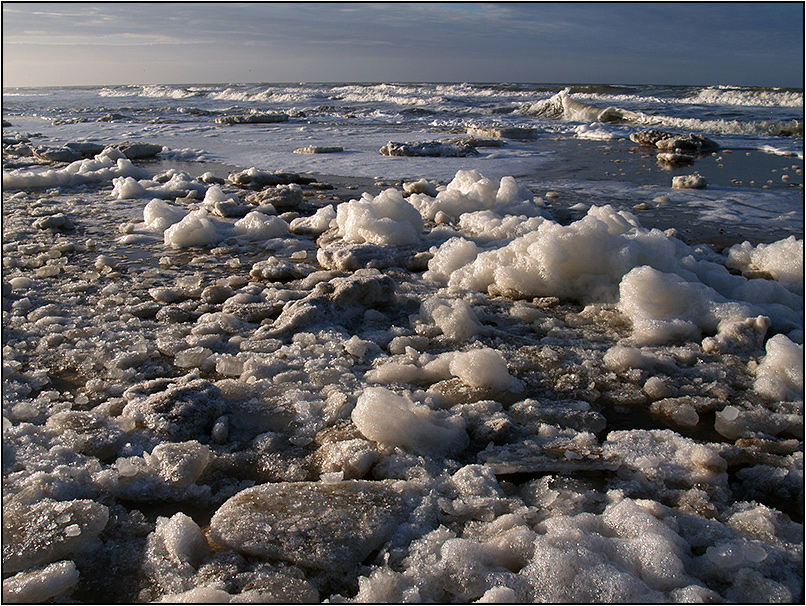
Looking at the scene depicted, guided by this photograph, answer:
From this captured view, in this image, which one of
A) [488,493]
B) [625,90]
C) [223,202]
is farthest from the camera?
[625,90]

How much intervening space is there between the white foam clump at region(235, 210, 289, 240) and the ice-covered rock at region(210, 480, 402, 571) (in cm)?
362

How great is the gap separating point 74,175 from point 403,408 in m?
7.88

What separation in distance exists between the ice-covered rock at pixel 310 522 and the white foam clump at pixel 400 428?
0.83ft

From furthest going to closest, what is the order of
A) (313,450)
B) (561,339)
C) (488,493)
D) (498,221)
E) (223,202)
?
(223,202)
(498,221)
(561,339)
(313,450)
(488,493)

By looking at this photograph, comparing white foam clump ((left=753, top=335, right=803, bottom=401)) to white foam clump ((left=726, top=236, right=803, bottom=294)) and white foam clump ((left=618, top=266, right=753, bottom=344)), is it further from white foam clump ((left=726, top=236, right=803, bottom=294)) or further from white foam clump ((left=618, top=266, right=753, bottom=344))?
white foam clump ((left=726, top=236, right=803, bottom=294))

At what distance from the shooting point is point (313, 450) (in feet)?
6.77

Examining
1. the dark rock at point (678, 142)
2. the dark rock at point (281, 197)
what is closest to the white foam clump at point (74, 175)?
the dark rock at point (281, 197)

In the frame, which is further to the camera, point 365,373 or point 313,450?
point 365,373

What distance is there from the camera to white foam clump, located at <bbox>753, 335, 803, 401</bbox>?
2408 mm

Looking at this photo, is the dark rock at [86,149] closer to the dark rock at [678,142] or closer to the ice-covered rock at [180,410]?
the ice-covered rock at [180,410]

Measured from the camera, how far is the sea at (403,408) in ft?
4.98

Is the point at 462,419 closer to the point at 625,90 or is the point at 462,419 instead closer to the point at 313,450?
the point at 313,450

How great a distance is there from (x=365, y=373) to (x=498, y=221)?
2679 mm

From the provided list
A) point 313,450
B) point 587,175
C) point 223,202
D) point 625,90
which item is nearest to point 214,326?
point 313,450
